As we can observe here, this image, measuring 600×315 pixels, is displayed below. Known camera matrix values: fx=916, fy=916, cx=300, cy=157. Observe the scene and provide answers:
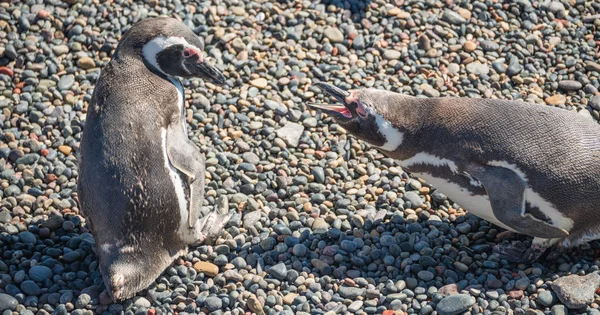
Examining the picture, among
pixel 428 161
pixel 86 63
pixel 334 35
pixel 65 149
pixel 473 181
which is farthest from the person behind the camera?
pixel 334 35

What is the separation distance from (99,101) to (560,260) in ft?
9.72

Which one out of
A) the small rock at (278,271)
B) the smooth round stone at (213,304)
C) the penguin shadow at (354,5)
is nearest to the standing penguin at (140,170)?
the smooth round stone at (213,304)

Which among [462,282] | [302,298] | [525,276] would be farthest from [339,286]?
[525,276]

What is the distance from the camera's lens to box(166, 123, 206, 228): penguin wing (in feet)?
18.0

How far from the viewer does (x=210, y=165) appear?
6.45 m

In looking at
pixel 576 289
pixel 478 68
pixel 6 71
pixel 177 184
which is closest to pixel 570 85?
pixel 478 68

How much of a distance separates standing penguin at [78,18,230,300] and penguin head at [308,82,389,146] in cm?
91

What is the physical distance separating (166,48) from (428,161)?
180 centimetres

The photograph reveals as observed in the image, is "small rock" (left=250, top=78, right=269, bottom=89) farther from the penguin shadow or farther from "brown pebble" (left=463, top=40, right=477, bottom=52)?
"brown pebble" (left=463, top=40, right=477, bottom=52)

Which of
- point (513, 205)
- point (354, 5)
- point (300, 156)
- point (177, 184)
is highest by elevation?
point (513, 205)

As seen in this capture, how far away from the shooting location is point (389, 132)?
227 inches

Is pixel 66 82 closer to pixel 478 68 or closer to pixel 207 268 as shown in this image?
pixel 207 268

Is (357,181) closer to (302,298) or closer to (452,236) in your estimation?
(452,236)

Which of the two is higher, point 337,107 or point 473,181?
point 337,107
